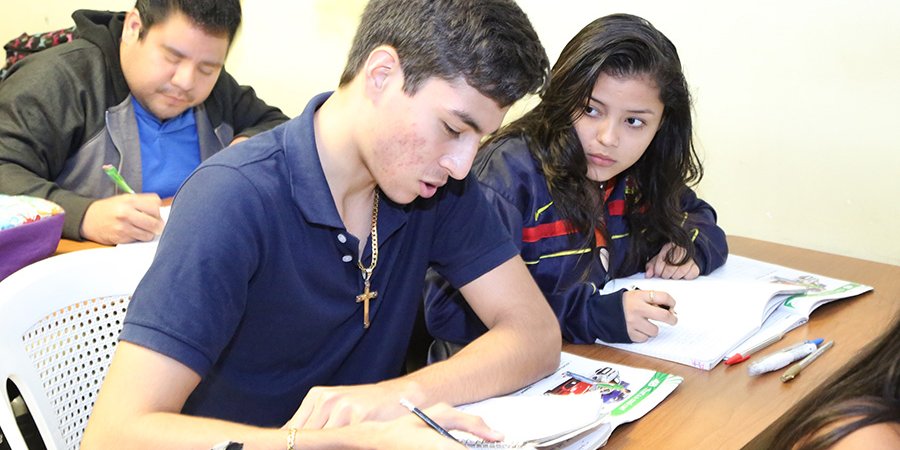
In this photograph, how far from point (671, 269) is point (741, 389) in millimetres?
497

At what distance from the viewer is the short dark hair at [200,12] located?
2.14m

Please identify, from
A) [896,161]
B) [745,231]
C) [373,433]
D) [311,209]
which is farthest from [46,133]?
[896,161]

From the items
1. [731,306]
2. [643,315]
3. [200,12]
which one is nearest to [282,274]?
[643,315]

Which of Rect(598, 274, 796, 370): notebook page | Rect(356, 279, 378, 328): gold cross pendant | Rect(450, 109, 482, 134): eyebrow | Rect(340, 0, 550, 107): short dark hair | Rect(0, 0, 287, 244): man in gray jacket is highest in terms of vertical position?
Rect(340, 0, 550, 107): short dark hair

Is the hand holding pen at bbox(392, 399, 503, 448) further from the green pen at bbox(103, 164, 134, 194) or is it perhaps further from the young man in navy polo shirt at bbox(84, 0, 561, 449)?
the green pen at bbox(103, 164, 134, 194)

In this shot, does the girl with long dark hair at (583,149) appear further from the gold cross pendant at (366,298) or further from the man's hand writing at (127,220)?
the man's hand writing at (127,220)

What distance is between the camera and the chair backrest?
4.05 feet

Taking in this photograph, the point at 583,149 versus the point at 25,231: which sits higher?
the point at 583,149

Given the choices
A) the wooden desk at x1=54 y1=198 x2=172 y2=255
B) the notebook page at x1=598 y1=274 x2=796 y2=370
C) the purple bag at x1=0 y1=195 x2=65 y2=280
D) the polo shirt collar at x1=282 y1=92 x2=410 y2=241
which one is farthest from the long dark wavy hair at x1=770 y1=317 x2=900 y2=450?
the wooden desk at x1=54 y1=198 x2=172 y2=255

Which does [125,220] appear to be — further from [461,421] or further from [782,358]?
[782,358]

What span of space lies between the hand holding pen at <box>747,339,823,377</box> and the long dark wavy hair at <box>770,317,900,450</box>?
236 millimetres

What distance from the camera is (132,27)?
2248mm

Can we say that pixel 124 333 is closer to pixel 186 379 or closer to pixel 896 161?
pixel 186 379

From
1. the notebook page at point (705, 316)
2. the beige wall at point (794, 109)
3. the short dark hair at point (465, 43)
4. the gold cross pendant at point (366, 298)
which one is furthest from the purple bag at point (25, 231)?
the beige wall at point (794, 109)
